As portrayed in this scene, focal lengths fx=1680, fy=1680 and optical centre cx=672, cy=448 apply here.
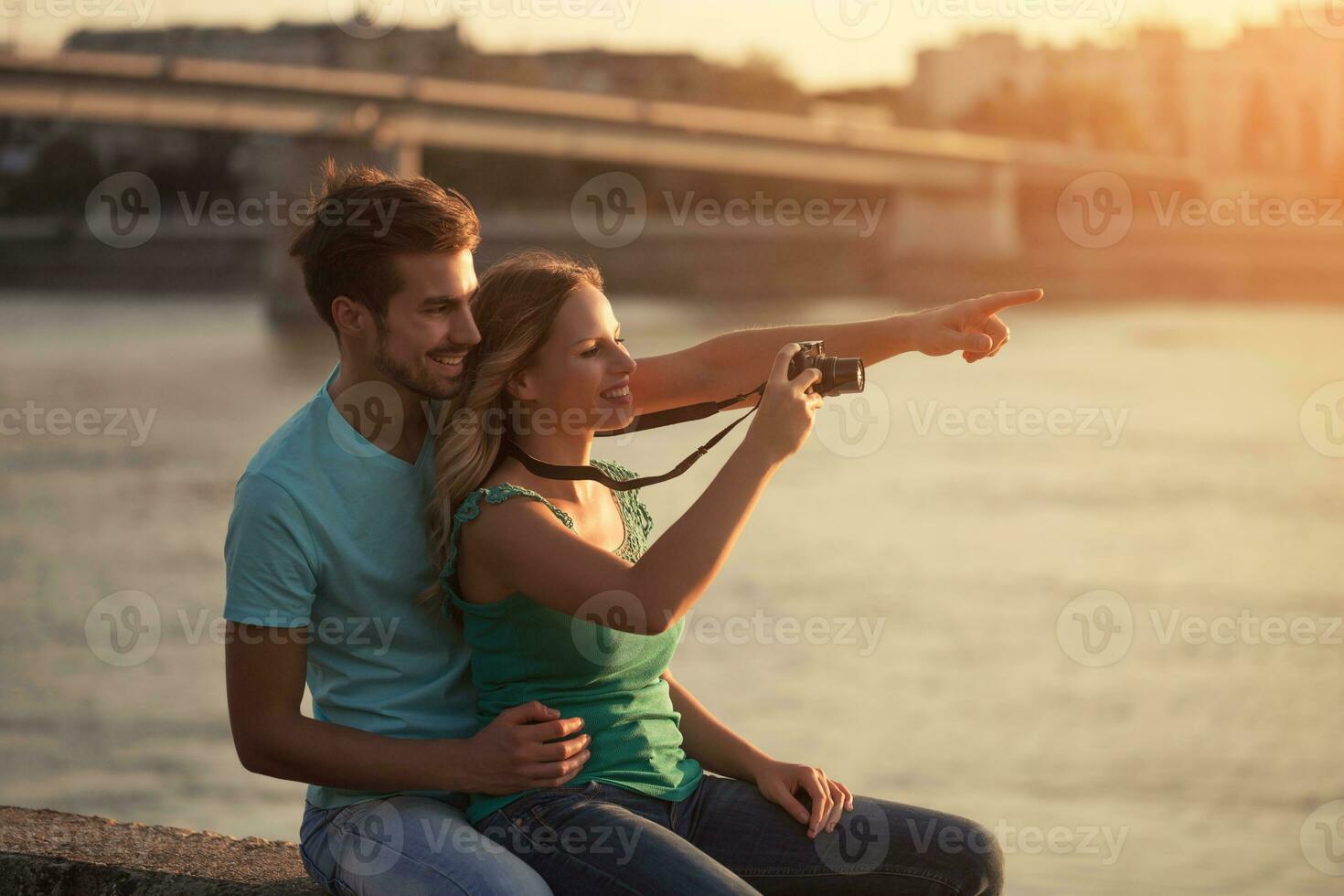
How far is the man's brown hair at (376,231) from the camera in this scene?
255 centimetres

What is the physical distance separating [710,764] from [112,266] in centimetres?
3701

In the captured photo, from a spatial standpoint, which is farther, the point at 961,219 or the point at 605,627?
the point at 961,219

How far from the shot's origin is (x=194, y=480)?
55.1 feet

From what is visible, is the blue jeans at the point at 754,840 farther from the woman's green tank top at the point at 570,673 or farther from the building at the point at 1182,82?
the building at the point at 1182,82

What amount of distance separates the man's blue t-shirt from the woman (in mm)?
64

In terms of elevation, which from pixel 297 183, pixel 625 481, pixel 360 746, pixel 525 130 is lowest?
pixel 297 183

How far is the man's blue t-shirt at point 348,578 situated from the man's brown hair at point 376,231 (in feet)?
0.54

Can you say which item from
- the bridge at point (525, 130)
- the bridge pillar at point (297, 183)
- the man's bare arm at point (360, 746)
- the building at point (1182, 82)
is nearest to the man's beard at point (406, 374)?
the man's bare arm at point (360, 746)

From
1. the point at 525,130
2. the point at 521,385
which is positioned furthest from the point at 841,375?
the point at 525,130

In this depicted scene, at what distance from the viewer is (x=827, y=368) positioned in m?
2.59

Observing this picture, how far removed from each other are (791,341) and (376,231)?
852mm

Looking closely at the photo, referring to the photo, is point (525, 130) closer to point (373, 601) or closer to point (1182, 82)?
point (373, 601)

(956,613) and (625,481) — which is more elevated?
(625,481)

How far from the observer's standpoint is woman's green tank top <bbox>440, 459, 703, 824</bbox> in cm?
246
